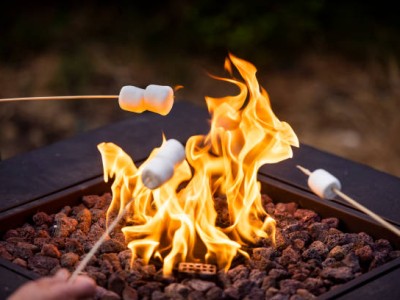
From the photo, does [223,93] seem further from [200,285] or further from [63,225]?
[200,285]

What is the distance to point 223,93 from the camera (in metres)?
5.55

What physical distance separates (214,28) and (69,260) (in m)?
3.58

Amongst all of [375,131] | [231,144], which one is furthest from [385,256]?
[375,131]

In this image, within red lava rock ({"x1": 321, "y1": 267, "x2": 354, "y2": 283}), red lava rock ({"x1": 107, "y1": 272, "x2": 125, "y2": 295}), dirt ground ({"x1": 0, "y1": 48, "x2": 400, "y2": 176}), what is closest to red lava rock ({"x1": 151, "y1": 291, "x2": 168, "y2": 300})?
red lava rock ({"x1": 107, "y1": 272, "x2": 125, "y2": 295})

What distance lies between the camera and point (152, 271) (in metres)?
2.46

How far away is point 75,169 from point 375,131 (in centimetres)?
263

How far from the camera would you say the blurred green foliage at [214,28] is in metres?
5.85

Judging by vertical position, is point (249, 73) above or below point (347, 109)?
above

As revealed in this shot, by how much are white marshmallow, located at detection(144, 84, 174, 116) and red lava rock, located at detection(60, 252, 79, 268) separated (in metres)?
0.53

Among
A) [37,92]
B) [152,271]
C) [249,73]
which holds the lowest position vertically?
[37,92]

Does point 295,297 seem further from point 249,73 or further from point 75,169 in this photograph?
point 75,169

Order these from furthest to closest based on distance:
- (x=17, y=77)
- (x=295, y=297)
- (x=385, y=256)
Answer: (x=17, y=77) → (x=385, y=256) → (x=295, y=297)

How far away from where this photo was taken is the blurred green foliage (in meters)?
5.85

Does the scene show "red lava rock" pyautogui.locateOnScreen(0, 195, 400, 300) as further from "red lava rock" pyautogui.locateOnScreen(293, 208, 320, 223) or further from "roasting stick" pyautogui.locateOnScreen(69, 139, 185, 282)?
"roasting stick" pyautogui.locateOnScreen(69, 139, 185, 282)
